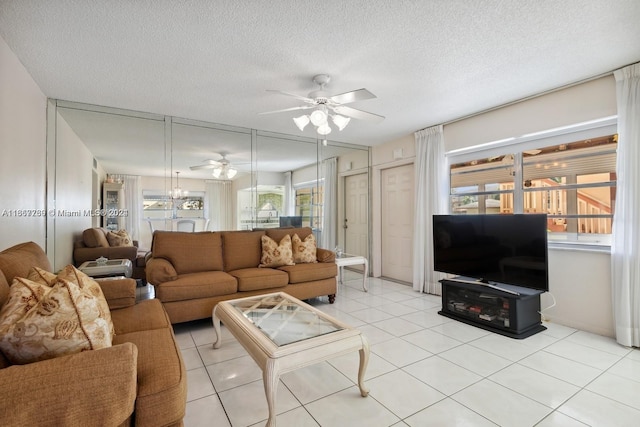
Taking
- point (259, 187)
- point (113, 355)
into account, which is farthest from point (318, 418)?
point (259, 187)

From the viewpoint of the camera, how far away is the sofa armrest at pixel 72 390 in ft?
2.98

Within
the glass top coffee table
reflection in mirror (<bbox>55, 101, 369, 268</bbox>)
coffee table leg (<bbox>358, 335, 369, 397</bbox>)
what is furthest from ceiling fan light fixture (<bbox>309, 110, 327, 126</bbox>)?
reflection in mirror (<bbox>55, 101, 369, 268</bbox>)

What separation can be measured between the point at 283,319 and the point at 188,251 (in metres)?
1.81

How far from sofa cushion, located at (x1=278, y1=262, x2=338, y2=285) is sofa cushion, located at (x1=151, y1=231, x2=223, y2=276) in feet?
2.72

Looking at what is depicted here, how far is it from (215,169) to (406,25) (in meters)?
3.19

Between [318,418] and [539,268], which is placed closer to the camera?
[318,418]

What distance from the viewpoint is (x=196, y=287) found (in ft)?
9.70

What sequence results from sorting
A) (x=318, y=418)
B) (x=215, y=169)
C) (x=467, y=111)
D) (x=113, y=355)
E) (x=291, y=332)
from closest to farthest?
1. (x=113, y=355)
2. (x=318, y=418)
3. (x=291, y=332)
4. (x=467, y=111)
5. (x=215, y=169)

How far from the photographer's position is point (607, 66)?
8.51 feet

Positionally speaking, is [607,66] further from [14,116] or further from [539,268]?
[14,116]

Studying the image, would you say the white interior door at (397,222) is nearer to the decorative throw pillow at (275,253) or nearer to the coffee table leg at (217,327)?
the decorative throw pillow at (275,253)

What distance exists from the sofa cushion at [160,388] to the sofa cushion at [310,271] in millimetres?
2127

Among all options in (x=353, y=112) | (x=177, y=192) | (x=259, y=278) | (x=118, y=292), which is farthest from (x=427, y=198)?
(x=118, y=292)

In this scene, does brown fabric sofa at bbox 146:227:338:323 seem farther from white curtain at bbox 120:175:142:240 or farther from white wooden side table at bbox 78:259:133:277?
white curtain at bbox 120:175:142:240
